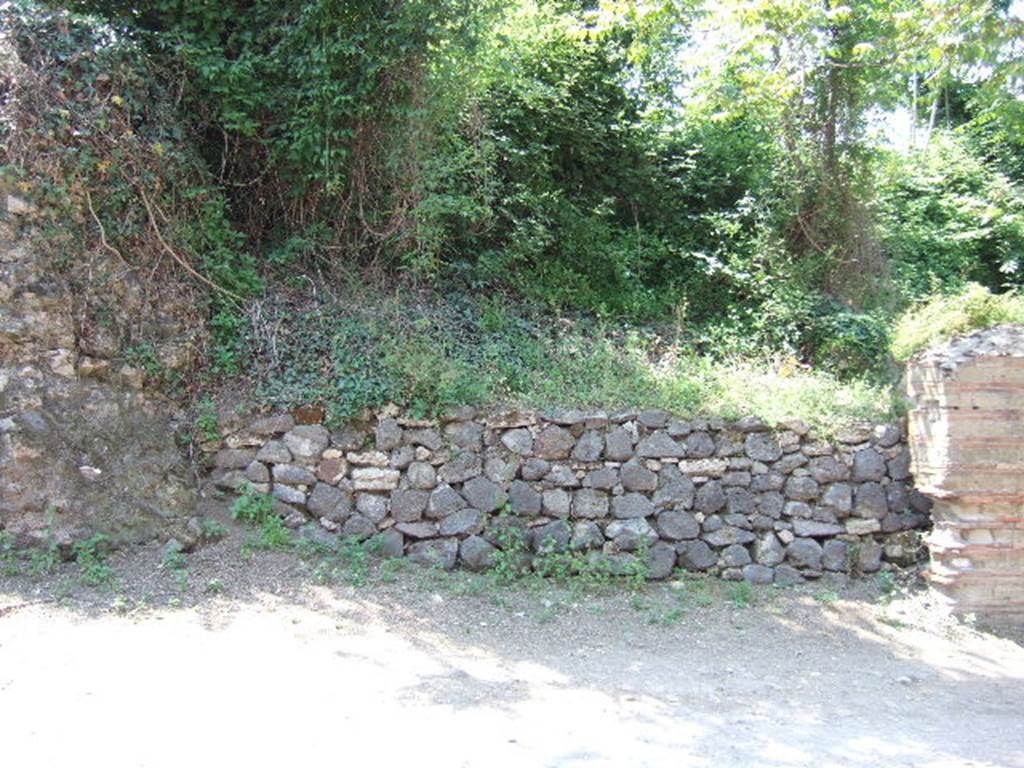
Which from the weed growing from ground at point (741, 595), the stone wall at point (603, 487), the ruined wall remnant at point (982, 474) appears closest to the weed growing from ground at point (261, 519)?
the stone wall at point (603, 487)

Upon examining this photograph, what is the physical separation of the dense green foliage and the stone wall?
0.39 meters

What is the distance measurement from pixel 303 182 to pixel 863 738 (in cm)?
665

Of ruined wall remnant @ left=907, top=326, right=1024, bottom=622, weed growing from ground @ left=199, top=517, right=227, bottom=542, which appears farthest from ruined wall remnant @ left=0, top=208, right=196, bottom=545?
ruined wall remnant @ left=907, top=326, right=1024, bottom=622

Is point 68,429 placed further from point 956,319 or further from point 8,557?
point 956,319

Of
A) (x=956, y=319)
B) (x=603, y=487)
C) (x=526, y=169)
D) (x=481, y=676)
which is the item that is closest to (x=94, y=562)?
(x=481, y=676)

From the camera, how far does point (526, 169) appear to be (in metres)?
9.72

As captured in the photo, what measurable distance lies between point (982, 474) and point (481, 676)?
4.19 m

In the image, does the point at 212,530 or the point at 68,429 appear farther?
the point at 212,530

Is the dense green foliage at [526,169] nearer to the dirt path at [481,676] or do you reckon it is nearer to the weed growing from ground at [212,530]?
the weed growing from ground at [212,530]

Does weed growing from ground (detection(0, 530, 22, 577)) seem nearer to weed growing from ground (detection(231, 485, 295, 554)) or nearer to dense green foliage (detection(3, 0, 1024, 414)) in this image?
weed growing from ground (detection(231, 485, 295, 554))

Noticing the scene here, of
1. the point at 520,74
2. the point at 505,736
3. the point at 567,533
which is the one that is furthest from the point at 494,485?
the point at 520,74

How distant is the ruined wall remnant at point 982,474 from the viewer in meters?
6.26

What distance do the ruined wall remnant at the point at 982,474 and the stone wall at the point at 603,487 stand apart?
24.5 inches

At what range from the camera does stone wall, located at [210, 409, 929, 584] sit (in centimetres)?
675
